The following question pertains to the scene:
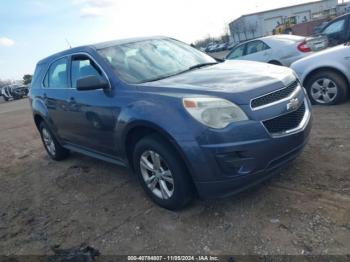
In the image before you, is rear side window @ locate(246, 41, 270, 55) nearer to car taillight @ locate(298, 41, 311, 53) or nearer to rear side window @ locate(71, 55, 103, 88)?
car taillight @ locate(298, 41, 311, 53)

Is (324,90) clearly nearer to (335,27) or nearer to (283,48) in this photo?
(283,48)

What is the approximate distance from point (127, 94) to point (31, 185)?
2664mm

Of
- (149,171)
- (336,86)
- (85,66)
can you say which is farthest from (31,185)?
(336,86)

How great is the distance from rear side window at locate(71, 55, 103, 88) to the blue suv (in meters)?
0.01

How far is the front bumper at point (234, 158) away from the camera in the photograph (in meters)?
3.21

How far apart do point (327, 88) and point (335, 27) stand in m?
4.68

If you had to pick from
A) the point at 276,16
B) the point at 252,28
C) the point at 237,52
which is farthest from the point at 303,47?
the point at 276,16

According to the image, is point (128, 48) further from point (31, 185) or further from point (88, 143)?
point (31, 185)

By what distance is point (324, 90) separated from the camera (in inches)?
269

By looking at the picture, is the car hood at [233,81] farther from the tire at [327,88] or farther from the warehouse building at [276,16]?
the warehouse building at [276,16]

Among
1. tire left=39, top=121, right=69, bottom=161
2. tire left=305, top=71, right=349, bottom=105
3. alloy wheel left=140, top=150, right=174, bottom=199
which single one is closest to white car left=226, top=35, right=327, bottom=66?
tire left=305, top=71, right=349, bottom=105

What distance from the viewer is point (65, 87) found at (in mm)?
5227

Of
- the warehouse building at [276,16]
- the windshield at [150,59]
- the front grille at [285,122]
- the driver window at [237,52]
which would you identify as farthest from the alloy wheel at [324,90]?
the warehouse building at [276,16]

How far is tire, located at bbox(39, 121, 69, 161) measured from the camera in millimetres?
6293
